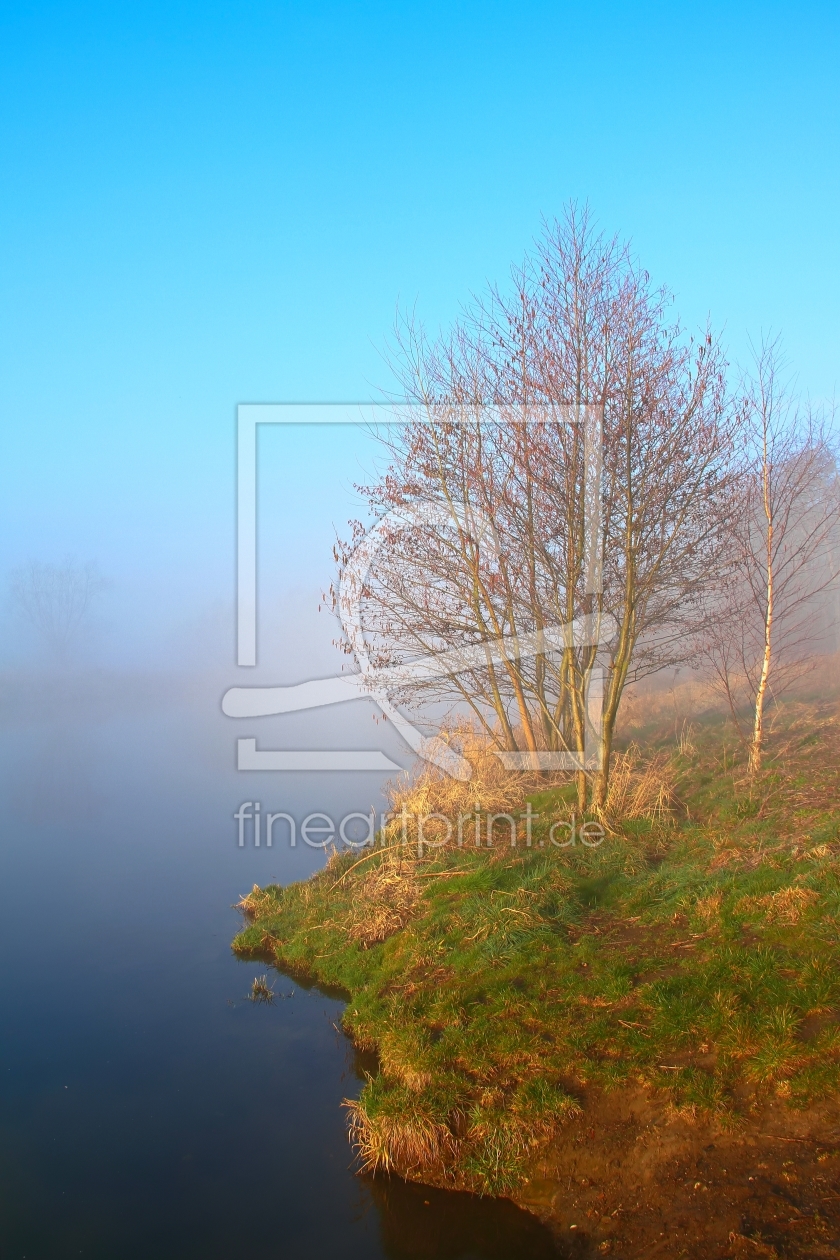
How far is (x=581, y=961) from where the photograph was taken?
24.1 ft

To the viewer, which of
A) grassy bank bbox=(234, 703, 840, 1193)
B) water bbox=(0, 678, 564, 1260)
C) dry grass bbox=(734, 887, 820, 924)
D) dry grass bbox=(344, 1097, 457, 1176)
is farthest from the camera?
dry grass bbox=(734, 887, 820, 924)

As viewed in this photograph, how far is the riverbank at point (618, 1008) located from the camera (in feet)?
16.8

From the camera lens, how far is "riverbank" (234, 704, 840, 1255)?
5.13 meters

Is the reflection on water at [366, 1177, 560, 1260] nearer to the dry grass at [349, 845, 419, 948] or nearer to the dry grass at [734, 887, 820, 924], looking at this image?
the dry grass at [734, 887, 820, 924]

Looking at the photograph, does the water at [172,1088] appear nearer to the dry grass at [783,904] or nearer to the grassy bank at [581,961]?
the grassy bank at [581,961]

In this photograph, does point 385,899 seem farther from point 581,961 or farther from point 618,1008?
point 618,1008

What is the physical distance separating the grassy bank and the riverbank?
0.06ft

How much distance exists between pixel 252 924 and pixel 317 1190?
5458mm

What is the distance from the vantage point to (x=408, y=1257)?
211 inches

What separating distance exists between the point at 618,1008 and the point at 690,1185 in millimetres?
1604

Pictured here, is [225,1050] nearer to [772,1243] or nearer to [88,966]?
[88,966]

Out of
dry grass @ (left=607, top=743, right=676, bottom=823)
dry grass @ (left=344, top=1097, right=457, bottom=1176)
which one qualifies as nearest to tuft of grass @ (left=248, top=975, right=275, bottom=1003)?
dry grass @ (left=344, top=1097, right=457, bottom=1176)

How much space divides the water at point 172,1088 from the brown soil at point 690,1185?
0.36 meters

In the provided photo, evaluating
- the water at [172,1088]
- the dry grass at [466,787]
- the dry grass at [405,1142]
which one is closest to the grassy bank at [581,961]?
the dry grass at [405,1142]
